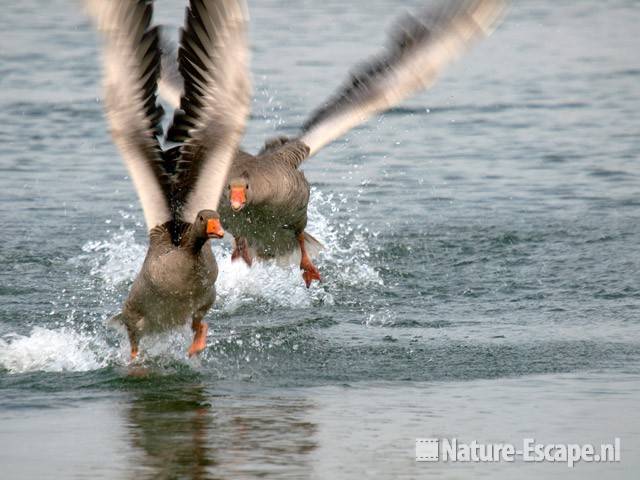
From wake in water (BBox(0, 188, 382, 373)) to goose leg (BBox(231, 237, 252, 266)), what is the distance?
0.06 metres

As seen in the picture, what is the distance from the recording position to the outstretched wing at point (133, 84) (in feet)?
25.5

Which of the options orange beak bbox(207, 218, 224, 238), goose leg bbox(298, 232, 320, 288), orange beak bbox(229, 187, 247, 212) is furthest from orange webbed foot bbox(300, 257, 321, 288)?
orange beak bbox(207, 218, 224, 238)

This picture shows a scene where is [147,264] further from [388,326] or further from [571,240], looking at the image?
[571,240]

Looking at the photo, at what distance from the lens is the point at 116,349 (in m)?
8.96

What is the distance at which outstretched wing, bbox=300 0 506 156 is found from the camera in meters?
10.9

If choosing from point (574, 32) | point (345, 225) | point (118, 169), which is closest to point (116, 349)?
point (345, 225)

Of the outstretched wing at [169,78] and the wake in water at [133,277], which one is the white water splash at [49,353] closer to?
the wake in water at [133,277]

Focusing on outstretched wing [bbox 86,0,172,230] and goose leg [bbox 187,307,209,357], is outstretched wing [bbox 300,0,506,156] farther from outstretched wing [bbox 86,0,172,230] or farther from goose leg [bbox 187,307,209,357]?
outstretched wing [bbox 86,0,172,230]

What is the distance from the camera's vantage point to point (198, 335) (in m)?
8.70

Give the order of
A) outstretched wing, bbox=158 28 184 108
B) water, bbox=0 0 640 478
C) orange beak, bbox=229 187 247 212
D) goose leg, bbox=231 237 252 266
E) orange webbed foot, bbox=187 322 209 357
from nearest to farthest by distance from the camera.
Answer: water, bbox=0 0 640 478
orange webbed foot, bbox=187 322 209 357
orange beak, bbox=229 187 247 212
goose leg, bbox=231 237 252 266
outstretched wing, bbox=158 28 184 108

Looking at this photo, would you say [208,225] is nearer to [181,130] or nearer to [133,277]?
[181,130]

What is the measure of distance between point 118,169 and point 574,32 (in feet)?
35.8

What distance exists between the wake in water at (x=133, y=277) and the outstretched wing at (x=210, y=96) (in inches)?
49.2

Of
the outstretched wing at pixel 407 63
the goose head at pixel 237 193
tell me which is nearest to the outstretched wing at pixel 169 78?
the outstretched wing at pixel 407 63
